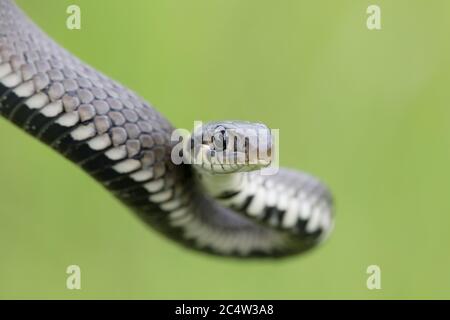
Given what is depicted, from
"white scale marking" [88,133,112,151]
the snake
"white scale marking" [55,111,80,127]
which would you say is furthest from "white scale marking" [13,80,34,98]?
"white scale marking" [88,133,112,151]

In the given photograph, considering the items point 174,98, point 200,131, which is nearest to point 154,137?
point 200,131

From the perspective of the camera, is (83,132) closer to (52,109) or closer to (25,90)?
(52,109)

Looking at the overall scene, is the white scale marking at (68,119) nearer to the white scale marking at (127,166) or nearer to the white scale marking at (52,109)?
the white scale marking at (52,109)

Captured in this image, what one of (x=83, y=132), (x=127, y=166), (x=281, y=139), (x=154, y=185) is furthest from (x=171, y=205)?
(x=281, y=139)

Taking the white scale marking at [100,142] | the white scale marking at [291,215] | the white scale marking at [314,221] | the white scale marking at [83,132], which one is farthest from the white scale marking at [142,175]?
the white scale marking at [314,221]

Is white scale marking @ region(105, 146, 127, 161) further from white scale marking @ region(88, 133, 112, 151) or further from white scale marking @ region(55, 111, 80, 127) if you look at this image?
white scale marking @ region(55, 111, 80, 127)

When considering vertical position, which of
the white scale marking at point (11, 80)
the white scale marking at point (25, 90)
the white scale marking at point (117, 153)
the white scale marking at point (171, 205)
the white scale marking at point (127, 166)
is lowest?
the white scale marking at point (171, 205)
